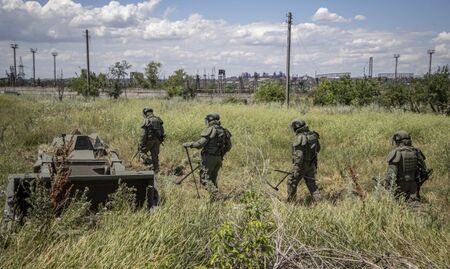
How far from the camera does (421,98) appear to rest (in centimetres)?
2488

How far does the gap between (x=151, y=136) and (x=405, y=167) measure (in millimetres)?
5537

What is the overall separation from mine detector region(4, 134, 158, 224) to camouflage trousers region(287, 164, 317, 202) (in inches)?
119

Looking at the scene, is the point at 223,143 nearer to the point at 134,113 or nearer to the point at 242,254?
the point at 242,254

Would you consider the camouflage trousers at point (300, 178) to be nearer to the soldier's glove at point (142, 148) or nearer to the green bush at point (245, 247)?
the soldier's glove at point (142, 148)

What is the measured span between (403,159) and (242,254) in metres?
4.79

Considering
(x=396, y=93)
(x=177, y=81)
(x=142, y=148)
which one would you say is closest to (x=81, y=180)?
(x=142, y=148)

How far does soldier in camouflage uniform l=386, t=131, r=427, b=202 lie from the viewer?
7195mm

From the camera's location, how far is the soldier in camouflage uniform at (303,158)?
7961 millimetres

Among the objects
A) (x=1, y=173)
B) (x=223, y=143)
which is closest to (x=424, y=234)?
(x=223, y=143)

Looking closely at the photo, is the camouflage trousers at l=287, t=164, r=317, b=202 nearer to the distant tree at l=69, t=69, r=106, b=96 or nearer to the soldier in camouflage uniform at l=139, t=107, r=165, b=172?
the soldier in camouflage uniform at l=139, t=107, r=165, b=172

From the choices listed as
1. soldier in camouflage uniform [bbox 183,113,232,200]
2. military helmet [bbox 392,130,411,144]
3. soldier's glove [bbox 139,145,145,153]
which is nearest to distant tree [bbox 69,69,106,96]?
soldier's glove [bbox 139,145,145,153]

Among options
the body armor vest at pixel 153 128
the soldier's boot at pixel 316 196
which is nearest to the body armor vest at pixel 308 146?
the soldier's boot at pixel 316 196

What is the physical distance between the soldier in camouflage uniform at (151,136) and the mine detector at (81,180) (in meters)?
2.53

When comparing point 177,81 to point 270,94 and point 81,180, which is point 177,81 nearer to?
point 270,94
